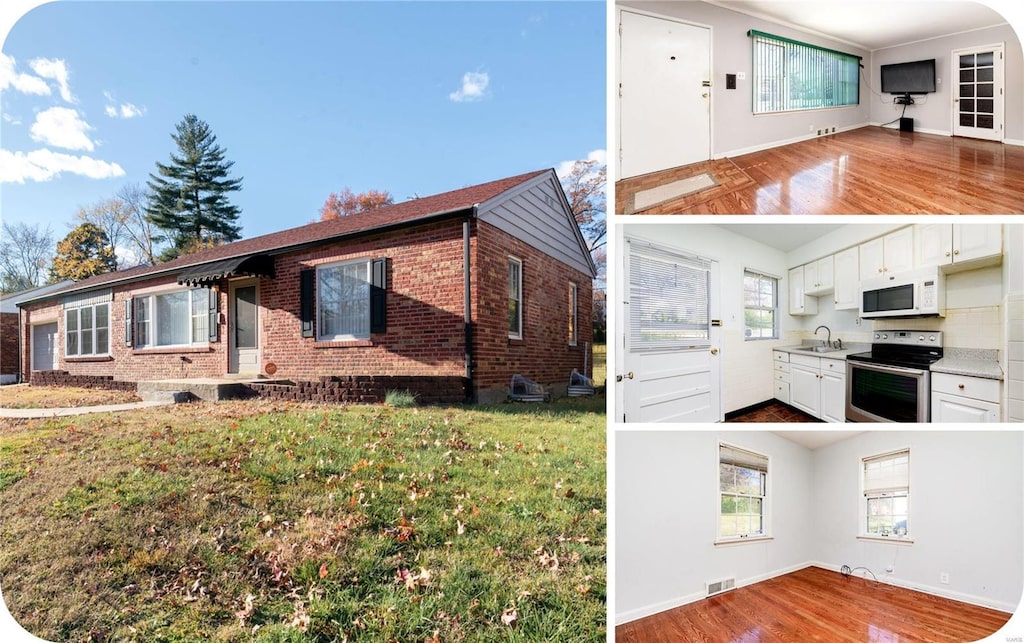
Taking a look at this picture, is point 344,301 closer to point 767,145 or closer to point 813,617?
point 767,145

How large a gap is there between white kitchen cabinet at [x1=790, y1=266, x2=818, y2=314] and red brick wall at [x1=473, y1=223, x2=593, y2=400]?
0.74 metres

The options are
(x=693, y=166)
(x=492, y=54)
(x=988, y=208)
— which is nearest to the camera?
(x=988, y=208)

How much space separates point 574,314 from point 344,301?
1056 mm

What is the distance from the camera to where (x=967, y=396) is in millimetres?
1449

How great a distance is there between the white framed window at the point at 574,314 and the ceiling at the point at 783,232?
0.64 metres

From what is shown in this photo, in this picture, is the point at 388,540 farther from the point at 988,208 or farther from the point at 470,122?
the point at 988,208

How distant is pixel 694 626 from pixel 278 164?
285cm

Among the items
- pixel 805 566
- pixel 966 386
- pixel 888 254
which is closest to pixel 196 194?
pixel 888 254

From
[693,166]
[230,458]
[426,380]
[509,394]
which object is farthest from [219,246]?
[693,166]

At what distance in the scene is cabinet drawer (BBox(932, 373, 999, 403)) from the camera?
1.43 metres

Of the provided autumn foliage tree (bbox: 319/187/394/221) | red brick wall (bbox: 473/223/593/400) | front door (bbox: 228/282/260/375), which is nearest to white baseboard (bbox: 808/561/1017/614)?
red brick wall (bbox: 473/223/593/400)

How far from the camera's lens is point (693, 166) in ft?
5.83

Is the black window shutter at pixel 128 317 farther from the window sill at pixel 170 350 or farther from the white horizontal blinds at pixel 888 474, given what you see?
the white horizontal blinds at pixel 888 474

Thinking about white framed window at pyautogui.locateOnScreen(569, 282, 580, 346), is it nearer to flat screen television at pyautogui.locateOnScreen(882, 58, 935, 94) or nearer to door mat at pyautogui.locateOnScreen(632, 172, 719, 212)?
door mat at pyautogui.locateOnScreen(632, 172, 719, 212)
